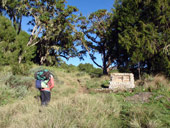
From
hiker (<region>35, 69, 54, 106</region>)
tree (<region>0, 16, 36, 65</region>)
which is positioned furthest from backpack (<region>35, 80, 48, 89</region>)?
tree (<region>0, 16, 36, 65</region>)

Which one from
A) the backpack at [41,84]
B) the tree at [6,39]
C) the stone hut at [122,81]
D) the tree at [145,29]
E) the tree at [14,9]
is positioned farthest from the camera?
the tree at [14,9]

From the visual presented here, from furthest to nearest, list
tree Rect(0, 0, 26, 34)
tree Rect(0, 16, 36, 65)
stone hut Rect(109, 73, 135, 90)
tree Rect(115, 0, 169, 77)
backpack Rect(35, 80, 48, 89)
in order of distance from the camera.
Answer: tree Rect(0, 0, 26, 34) < tree Rect(0, 16, 36, 65) < tree Rect(115, 0, 169, 77) < stone hut Rect(109, 73, 135, 90) < backpack Rect(35, 80, 48, 89)

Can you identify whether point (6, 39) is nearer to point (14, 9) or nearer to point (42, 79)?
point (14, 9)

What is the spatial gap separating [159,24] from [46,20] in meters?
14.2

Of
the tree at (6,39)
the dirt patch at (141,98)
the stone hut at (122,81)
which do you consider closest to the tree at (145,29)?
the stone hut at (122,81)

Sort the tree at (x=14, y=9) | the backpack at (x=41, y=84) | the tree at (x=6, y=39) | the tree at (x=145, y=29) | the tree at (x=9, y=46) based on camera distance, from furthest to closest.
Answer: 1. the tree at (x=14, y=9)
2. the tree at (x=9, y=46)
3. the tree at (x=6, y=39)
4. the tree at (x=145, y=29)
5. the backpack at (x=41, y=84)

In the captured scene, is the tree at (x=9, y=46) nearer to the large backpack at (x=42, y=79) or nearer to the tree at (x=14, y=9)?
the tree at (x=14, y=9)

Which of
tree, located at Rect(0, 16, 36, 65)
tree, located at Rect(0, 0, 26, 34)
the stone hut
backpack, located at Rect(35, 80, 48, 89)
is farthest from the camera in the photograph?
tree, located at Rect(0, 0, 26, 34)

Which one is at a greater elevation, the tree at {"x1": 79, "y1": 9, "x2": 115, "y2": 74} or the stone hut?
the tree at {"x1": 79, "y1": 9, "x2": 115, "y2": 74}

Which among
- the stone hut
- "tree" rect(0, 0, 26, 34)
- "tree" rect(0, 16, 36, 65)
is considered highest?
"tree" rect(0, 0, 26, 34)

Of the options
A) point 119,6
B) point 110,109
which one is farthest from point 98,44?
point 110,109

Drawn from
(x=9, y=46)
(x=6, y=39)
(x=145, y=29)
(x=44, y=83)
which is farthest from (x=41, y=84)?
(x=6, y=39)

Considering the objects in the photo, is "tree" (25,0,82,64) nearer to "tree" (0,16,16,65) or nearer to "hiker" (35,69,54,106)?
"tree" (0,16,16,65)

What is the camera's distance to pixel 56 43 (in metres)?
24.9
